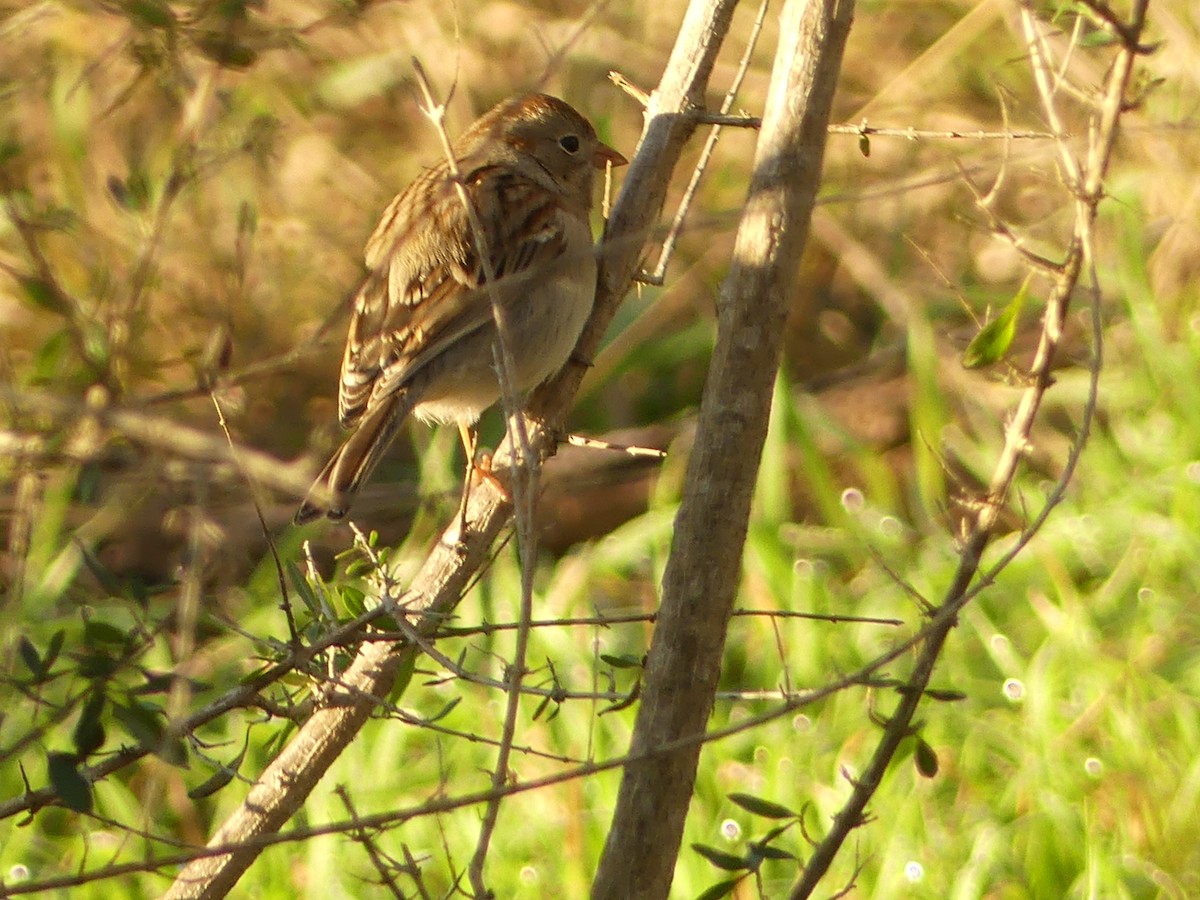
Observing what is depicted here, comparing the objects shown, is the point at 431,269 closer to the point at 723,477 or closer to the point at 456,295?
the point at 456,295

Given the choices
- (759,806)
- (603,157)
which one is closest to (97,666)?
(759,806)

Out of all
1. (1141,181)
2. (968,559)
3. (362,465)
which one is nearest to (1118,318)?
(1141,181)

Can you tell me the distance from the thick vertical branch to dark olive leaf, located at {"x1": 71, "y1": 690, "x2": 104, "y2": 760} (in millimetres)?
687

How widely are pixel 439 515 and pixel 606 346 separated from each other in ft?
5.02

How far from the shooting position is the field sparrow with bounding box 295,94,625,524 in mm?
3367

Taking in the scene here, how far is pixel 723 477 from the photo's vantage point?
2121 mm

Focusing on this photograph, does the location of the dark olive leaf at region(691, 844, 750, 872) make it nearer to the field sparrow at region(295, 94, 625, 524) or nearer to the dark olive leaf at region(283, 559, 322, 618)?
the dark olive leaf at region(283, 559, 322, 618)

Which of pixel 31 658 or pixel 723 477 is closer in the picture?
pixel 31 658

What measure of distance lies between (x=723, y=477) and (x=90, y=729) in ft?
2.87

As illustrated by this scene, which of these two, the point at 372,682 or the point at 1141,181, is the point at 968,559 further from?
the point at 1141,181

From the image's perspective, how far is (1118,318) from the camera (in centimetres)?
539

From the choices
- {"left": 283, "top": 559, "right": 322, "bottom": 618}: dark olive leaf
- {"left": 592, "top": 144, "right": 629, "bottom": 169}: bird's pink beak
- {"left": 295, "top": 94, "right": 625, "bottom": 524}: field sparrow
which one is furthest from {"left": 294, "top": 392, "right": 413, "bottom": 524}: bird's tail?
{"left": 592, "top": 144, "right": 629, "bottom": 169}: bird's pink beak

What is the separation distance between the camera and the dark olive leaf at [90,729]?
185 cm

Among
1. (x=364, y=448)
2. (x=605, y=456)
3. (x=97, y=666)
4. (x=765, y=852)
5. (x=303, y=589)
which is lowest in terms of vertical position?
(x=97, y=666)
